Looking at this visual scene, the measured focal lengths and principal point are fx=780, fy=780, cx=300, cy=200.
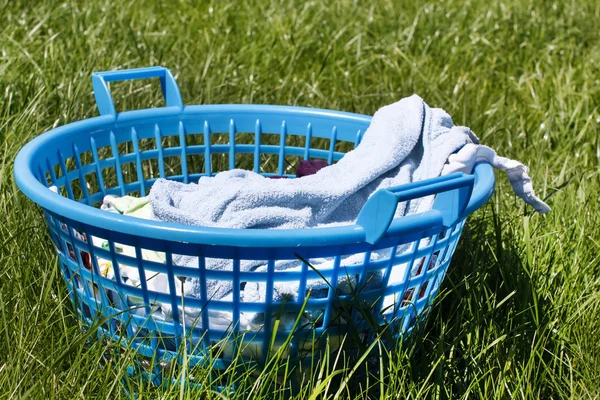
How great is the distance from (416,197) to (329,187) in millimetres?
396

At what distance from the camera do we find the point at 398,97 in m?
2.27

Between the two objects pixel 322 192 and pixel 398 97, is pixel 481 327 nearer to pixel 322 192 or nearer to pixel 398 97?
pixel 322 192

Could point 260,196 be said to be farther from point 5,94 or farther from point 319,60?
point 319,60

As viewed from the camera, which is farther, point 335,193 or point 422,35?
point 422,35

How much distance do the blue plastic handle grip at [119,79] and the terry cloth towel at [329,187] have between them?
24 cm

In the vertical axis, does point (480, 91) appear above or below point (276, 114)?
below

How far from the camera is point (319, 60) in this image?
2.52 m

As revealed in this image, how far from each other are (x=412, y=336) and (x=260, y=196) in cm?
34

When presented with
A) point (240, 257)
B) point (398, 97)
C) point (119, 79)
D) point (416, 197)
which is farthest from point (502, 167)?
point (398, 97)

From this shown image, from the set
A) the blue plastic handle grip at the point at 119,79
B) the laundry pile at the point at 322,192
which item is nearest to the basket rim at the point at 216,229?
the laundry pile at the point at 322,192

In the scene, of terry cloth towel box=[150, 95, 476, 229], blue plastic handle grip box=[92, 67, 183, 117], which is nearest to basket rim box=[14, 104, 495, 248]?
terry cloth towel box=[150, 95, 476, 229]

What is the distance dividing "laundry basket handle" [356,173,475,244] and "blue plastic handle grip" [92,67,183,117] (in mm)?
720

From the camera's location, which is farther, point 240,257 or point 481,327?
point 481,327

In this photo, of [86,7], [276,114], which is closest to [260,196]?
[276,114]
